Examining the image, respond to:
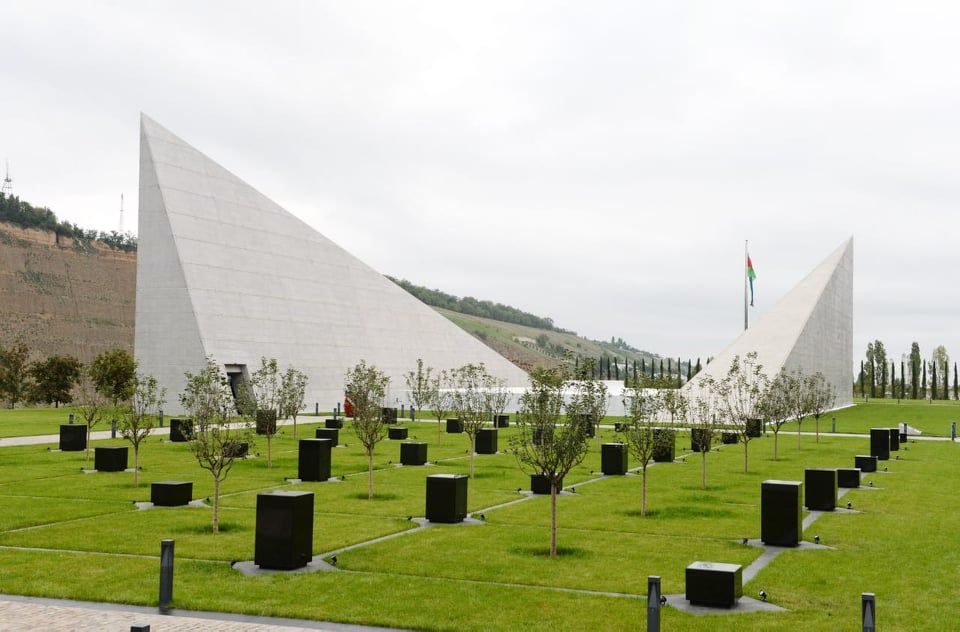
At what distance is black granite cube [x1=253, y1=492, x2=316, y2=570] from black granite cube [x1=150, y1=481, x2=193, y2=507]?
5.67m

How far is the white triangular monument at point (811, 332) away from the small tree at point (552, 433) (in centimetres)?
3486

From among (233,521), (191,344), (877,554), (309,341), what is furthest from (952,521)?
(309,341)

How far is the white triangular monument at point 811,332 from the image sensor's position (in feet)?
164

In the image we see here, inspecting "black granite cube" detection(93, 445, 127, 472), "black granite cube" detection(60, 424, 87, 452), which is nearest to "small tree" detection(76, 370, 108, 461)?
"black granite cube" detection(60, 424, 87, 452)

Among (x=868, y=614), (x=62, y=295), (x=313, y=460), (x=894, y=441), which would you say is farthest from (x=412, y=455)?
(x=62, y=295)

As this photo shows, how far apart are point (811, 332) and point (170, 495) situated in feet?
147

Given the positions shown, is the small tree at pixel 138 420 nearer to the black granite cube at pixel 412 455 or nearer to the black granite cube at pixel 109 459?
the black granite cube at pixel 109 459

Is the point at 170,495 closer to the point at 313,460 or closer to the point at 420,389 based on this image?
the point at 313,460

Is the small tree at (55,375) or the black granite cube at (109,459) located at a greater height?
the small tree at (55,375)

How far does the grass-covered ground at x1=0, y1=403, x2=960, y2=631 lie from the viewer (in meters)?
9.07

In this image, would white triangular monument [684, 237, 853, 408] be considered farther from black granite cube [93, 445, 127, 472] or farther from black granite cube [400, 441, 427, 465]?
black granite cube [93, 445, 127, 472]

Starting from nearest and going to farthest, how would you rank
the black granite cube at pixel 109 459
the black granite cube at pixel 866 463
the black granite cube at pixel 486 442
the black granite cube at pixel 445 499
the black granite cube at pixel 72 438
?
the black granite cube at pixel 445 499 → the black granite cube at pixel 109 459 → the black granite cube at pixel 866 463 → the black granite cube at pixel 72 438 → the black granite cube at pixel 486 442

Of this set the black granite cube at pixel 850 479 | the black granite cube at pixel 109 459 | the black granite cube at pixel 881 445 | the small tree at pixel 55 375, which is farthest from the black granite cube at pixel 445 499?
the small tree at pixel 55 375

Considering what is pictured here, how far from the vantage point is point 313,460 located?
19.9m
